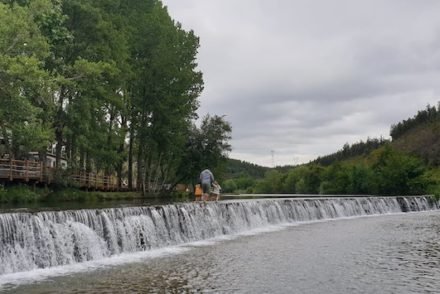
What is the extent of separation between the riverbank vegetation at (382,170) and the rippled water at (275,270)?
1544 inches

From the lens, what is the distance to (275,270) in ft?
47.3

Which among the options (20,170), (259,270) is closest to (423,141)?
(20,170)

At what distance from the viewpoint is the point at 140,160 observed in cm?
4672

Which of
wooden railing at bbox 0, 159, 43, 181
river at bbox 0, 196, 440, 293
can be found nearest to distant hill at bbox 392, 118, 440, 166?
wooden railing at bbox 0, 159, 43, 181

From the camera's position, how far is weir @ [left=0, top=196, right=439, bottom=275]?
53.0 ft

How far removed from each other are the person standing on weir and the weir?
115 centimetres

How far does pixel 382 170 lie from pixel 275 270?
62.7 metres

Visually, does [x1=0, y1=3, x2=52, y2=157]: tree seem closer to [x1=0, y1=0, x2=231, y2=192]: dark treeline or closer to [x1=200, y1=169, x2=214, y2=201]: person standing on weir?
[x1=0, y1=0, x2=231, y2=192]: dark treeline

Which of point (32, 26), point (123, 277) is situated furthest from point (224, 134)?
point (123, 277)

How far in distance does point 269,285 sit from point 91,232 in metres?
8.46

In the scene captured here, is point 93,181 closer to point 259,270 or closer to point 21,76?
point 21,76

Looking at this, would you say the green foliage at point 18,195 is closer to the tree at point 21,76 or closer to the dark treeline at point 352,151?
the tree at point 21,76

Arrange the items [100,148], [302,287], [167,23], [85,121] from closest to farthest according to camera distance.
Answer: [302,287], [85,121], [100,148], [167,23]

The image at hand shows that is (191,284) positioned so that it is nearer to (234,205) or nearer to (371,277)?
(371,277)
